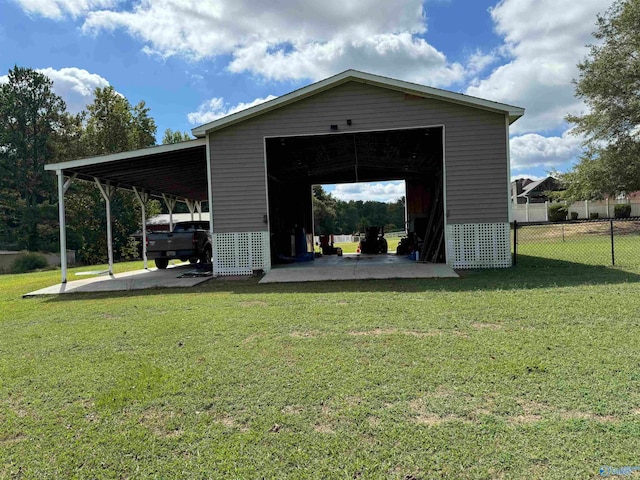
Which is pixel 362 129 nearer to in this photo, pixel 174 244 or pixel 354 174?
pixel 174 244

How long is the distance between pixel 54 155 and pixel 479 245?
35180 millimetres

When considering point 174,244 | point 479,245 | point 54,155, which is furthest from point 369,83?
point 54,155

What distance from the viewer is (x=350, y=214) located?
56438 millimetres

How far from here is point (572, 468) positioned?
2072 mm

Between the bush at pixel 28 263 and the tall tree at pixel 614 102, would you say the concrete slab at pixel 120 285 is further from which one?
the tall tree at pixel 614 102

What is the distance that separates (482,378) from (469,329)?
4.90 feet

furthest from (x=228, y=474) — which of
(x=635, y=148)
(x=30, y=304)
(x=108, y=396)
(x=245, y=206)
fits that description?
(x=635, y=148)

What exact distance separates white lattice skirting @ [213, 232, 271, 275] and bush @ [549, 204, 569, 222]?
27.6 meters

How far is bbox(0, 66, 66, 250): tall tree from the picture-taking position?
31.9 meters

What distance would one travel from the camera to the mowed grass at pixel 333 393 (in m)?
2.25

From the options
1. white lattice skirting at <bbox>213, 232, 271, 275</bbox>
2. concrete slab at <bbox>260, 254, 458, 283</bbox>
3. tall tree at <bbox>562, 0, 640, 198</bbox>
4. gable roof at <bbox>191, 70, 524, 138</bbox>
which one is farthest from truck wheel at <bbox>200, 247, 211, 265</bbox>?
tall tree at <bbox>562, 0, 640, 198</bbox>

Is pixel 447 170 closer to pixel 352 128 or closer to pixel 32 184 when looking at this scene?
pixel 352 128

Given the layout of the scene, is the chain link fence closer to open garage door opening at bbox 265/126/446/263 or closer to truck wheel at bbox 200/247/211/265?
open garage door opening at bbox 265/126/446/263

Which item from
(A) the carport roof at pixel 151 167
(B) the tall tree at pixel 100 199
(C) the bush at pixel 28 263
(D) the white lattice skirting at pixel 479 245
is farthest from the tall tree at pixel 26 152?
(D) the white lattice skirting at pixel 479 245
